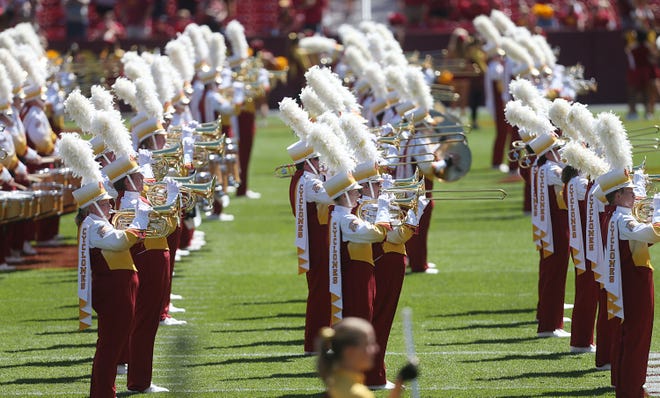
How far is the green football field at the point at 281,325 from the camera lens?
429 inches

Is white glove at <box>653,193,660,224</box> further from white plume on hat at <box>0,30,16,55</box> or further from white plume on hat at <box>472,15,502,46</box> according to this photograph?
white plume on hat at <box>472,15,502,46</box>

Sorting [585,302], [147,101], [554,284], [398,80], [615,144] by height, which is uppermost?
[615,144]

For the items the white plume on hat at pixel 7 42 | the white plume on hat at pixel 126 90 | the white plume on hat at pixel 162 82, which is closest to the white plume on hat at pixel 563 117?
the white plume on hat at pixel 126 90

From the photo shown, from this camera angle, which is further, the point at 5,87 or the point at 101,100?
the point at 5,87

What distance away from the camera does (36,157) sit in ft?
53.5

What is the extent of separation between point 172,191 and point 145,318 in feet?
2.95

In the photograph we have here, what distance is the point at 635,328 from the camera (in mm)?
10031

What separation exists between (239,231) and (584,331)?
7.67 m

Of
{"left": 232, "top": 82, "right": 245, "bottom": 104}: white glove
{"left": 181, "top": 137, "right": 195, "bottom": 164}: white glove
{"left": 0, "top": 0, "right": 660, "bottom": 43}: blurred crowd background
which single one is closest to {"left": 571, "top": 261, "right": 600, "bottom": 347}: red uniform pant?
{"left": 181, "top": 137, "right": 195, "bottom": 164}: white glove

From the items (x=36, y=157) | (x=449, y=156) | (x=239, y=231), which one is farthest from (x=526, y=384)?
(x=239, y=231)

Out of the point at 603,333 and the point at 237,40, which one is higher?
the point at 237,40

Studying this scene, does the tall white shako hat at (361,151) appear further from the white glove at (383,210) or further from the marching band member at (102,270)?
the marching band member at (102,270)

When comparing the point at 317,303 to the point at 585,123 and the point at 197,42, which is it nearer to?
the point at 585,123

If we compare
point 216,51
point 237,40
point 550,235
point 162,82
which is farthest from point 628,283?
point 237,40
